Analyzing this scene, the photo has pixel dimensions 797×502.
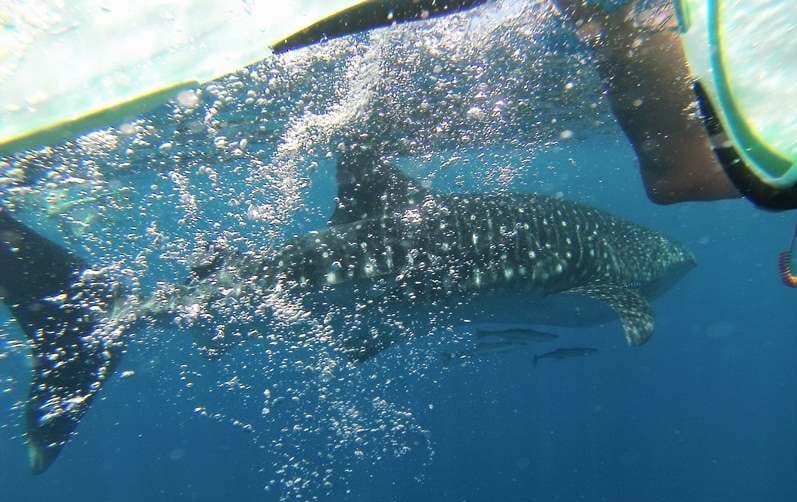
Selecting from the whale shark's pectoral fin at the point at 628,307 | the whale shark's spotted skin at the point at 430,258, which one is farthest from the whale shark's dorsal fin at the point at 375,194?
the whale shark's pectoral fin at the point at 628,307

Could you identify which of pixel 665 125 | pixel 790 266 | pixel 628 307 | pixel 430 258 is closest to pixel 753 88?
pixel 790 266

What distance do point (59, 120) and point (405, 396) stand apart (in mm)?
36981

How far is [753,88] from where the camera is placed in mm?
1084

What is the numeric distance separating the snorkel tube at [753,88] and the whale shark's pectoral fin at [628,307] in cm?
528

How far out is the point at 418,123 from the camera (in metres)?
11.4

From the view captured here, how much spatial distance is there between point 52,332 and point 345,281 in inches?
145

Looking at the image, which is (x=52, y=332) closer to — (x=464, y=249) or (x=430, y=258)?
(x=430, y=258)

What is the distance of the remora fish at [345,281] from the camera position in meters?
5.77

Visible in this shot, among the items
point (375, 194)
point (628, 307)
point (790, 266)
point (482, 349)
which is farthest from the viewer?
point (482, 349)

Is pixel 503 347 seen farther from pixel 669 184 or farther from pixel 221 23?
pixel 221 23

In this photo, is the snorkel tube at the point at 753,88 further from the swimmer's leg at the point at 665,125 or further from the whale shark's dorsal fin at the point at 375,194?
the whale shark's dorsal fin at the point at 375,194

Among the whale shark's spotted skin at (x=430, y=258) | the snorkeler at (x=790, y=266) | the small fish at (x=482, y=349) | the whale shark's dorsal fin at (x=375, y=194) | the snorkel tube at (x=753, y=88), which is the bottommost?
the snorkeler at (x=790, y=266)

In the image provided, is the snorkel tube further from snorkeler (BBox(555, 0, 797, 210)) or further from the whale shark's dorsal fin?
the whale shark's dorsal fin

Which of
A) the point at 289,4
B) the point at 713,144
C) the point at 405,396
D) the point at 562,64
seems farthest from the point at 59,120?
the point at 405,396
